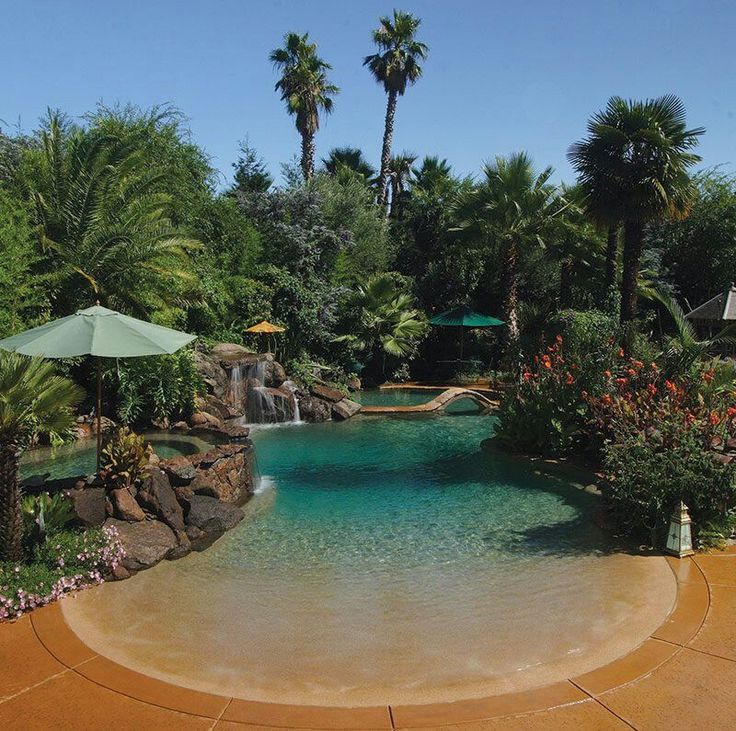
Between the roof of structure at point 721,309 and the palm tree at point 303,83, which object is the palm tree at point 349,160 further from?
the roof of structure at point 721,309

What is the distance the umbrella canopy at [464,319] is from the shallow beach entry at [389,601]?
591 inches

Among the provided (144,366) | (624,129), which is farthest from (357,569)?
(624,129)

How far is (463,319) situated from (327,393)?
8.62m

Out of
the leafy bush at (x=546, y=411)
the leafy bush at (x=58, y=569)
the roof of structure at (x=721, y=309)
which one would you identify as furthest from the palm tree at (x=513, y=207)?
the leafy bush at (x=58, y=569)

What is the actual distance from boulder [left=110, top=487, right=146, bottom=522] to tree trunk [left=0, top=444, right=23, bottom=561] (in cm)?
166

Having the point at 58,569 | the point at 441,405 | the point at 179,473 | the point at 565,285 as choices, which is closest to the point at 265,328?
the point at 441,405

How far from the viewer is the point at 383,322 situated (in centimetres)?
2430

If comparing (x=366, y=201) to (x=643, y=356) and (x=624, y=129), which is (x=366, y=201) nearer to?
(x=624, y=129)

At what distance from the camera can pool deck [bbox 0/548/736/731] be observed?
4133 millimetres

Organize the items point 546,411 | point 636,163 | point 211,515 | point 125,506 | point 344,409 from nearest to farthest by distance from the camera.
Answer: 1. point 125,506
2. point 211,515
3. point 546,411
4. point 636,163
5. point 344,409

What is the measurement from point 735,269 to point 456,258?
1143 cm

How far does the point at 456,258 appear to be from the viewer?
1076 inches

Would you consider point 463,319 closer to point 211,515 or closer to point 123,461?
point 211,515

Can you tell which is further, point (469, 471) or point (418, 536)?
point (469, 471)
